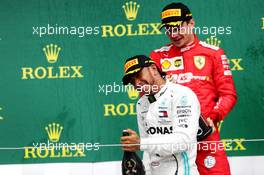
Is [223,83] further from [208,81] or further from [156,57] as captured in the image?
[156,57]

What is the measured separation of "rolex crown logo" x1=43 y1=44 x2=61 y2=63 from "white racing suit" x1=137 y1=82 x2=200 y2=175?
782 mm

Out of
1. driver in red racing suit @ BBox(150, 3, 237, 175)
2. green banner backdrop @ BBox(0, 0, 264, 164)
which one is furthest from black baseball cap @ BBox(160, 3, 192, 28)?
green banner backdrop @ BBox(0, 0, 264, 164)

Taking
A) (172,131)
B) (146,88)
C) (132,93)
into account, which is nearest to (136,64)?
(146,88)

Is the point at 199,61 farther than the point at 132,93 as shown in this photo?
No

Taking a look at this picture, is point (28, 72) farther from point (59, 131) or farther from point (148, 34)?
point (148, 34)

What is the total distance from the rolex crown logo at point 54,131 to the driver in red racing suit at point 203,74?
0.68 metres

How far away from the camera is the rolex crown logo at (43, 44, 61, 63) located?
3.33 m

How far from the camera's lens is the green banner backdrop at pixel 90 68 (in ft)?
10.9

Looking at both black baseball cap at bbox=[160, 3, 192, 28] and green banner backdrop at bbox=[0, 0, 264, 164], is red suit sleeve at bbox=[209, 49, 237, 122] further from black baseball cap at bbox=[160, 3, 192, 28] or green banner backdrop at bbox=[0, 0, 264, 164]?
green banner backdrop at bbox=[0, 0, 264, 164]

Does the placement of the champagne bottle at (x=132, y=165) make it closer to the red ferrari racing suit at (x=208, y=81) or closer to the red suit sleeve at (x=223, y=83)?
the red ferrari racing suit at (x=208, y=81)

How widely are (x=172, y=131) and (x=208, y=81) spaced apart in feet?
1.43

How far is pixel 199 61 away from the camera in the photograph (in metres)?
2.99

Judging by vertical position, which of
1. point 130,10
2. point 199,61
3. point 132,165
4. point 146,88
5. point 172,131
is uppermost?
point 130,10

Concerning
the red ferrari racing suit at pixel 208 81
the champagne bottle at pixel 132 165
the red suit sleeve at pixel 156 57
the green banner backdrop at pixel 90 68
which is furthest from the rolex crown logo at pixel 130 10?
the champagne bottle at pixel 132 165
